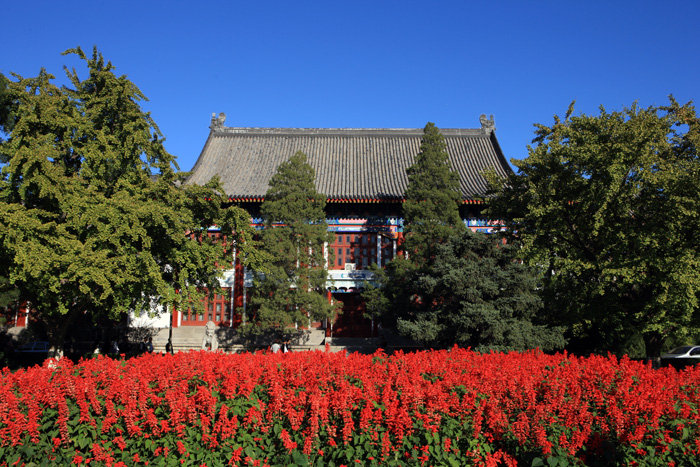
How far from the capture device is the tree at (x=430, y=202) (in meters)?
16.3

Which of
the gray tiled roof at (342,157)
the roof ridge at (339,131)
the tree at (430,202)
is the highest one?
the roof ridge at (339,131)

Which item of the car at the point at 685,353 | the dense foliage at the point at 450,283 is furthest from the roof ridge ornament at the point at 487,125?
the car at the point at 685,353

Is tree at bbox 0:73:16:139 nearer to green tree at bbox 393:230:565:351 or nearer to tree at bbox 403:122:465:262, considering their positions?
green tree at bbox 393:230:565:351

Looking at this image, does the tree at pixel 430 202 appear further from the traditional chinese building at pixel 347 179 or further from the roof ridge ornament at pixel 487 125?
the roof ridge ornament at pixel 487 125

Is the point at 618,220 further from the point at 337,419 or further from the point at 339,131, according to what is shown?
the point at 339,131

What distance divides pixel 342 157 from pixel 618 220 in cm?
1451

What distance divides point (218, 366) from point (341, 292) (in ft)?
49.2

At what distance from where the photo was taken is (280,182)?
57.7ft

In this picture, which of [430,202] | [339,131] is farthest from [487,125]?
[430,202]

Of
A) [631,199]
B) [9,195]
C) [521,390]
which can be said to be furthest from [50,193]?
[631,199]

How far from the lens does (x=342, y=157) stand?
982 inches

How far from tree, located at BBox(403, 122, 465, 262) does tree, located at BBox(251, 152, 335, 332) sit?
291 centimetres

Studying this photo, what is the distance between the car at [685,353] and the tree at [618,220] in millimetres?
3916

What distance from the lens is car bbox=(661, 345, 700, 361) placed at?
52.9 ft
